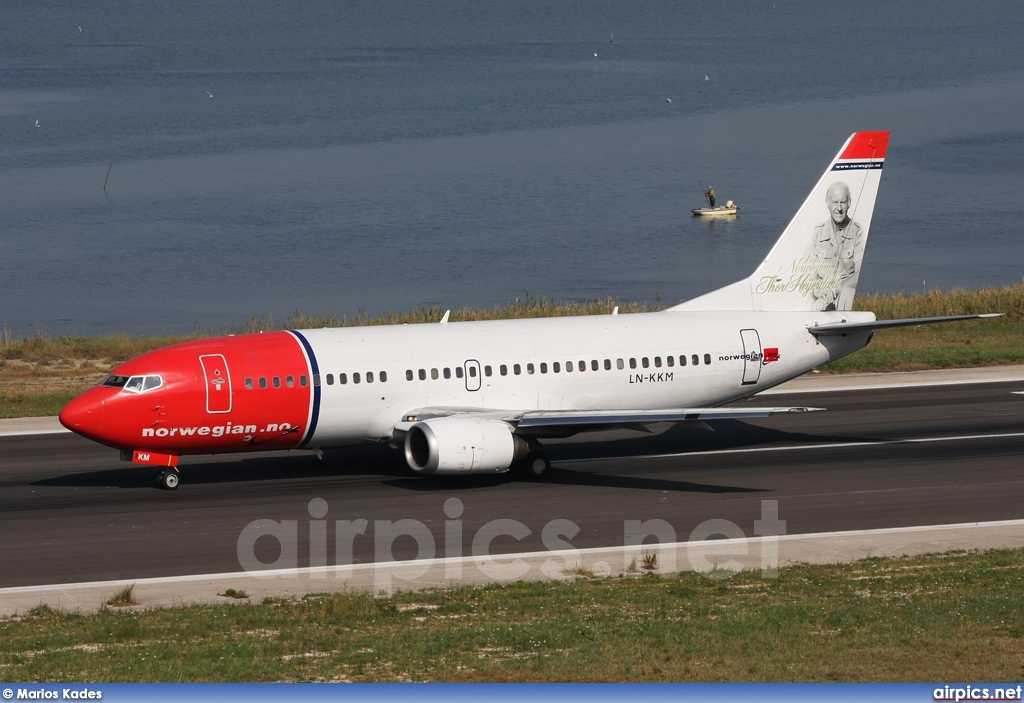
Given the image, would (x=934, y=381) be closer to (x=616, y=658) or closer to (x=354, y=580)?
(x=354, y=580)

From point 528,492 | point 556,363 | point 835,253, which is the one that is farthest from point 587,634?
point 835,253

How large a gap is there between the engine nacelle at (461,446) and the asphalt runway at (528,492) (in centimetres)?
76

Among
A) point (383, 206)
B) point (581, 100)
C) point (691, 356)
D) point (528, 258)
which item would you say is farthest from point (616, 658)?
point (581, 100)

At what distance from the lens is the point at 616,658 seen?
1833 cm

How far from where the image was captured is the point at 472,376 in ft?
115

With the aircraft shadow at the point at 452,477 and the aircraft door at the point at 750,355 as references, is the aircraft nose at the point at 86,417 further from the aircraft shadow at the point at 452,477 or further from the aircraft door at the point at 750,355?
the aircraft door at the point at 750,355

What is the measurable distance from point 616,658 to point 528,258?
249 feet

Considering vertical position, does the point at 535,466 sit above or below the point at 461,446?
below

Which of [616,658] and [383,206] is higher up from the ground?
[383,206]

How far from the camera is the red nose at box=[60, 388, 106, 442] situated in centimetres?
3241

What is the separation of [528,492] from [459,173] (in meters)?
89.4
